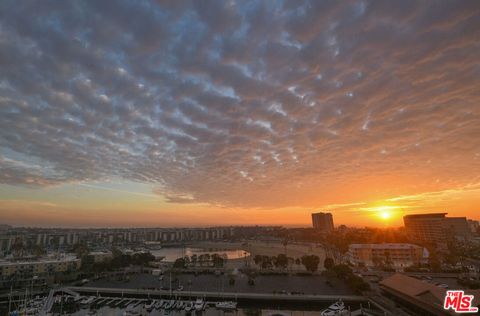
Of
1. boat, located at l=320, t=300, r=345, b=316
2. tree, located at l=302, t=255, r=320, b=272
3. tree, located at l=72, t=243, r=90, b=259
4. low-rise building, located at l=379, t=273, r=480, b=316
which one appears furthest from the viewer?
tree, located at l=72, t=243, r=90, b=259

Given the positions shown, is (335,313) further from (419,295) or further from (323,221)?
(323,221)

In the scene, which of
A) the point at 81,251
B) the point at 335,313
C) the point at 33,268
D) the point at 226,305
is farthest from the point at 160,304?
the point at 81,251

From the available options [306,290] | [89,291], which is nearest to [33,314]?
[89,291]

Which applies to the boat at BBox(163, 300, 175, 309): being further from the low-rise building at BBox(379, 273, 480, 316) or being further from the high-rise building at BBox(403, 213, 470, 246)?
the high-rise building at BBox(403, 213, 470, 246)

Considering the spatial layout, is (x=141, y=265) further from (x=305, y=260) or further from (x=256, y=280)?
(x=305, y=260)

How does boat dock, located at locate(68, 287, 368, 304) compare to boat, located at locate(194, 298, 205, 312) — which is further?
boat dock, located at locate(68, 287, 368, 304)
